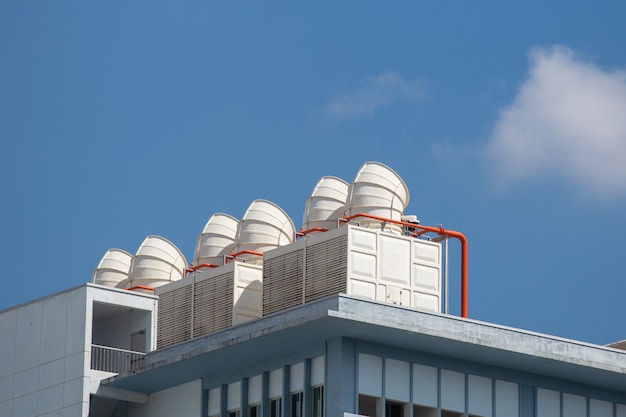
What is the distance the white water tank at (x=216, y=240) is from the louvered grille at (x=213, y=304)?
2.29 metres

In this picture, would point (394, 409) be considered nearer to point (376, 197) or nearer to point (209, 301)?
point (376, 197)

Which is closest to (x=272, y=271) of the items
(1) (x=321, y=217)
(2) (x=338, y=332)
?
(1) (x=321, y=217)

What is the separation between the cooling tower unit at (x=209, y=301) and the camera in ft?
238

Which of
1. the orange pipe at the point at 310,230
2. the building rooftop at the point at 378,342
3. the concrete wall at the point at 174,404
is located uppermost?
the orange pipe at the point at 310,230

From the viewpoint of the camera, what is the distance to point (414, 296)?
69.8m

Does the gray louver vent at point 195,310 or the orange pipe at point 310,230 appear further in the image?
the gray louver vent at point 195,310

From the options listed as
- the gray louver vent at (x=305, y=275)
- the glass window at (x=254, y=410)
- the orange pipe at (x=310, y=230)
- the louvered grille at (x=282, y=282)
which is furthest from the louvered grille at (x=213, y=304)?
the glass window at (x=254, y=410)

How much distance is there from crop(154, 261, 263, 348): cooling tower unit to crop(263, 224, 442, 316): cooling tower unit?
74.5 inches

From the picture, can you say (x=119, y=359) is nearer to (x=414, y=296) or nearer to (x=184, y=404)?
(x=184, y=404)

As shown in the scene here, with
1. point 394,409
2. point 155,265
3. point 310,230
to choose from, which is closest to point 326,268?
point 310,230

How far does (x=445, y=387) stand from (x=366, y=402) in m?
2.99

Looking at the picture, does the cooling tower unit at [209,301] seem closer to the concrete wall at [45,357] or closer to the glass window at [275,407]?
the concrete wall at [45,357]

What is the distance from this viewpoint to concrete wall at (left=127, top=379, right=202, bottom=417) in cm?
7012

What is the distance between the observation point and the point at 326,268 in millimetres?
68750
